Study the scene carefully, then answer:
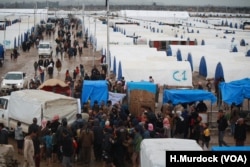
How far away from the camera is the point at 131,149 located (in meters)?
12.0

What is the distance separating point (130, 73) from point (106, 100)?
396 cm

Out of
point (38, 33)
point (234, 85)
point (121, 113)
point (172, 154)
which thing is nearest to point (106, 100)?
point (121, 113)

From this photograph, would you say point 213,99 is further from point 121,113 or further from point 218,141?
point 121,113

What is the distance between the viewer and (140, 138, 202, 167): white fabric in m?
7.95

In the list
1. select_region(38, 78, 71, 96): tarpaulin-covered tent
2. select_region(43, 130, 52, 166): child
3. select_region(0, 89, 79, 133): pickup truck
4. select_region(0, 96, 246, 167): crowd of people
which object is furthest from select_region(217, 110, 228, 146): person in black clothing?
select_region(38, 78, 71, 96): tarpaulin-covered tent

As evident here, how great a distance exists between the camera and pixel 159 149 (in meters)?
8.55

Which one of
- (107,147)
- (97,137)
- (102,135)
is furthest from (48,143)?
(107,147)

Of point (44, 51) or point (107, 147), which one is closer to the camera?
point (107, 147)

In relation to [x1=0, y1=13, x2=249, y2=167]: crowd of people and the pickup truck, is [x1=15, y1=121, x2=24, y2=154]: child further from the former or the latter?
the pickup truck

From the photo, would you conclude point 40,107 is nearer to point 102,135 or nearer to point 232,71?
point 102,135

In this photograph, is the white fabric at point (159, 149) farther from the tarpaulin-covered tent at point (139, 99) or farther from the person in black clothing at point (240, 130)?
the tarpaulin-covered tent at point (139, 99)

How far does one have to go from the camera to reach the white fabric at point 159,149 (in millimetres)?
7954

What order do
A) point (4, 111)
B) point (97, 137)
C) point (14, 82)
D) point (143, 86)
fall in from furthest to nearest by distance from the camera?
point (14, 82), point (143, 86), point (4, 111), point (97, 137)

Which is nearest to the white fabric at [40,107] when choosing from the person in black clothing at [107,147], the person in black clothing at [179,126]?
the person in black clothing at [107,147]
